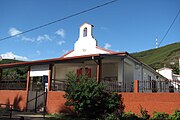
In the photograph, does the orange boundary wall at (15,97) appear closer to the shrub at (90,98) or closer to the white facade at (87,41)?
the shrub at (90,98)

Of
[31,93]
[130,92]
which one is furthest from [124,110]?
[31,93]

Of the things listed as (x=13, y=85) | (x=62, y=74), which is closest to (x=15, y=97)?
(x=13, y=85)

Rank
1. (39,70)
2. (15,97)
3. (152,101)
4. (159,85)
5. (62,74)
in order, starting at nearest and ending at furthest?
(152,101), (159,85), (39,70), (15,97), (62,74)

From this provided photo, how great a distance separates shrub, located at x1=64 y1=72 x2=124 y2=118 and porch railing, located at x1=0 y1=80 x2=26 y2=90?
759 cm

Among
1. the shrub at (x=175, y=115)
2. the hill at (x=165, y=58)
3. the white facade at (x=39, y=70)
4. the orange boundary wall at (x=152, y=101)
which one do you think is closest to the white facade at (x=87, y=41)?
the white facade at (x=39, y=70)

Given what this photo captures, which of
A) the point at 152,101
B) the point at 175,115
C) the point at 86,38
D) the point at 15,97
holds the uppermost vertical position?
the point at 86,38

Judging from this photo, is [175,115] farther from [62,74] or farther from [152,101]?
[62,74]

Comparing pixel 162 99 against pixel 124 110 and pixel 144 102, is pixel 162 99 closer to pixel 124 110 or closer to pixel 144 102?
pixel 144 102

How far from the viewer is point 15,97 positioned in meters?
20.4

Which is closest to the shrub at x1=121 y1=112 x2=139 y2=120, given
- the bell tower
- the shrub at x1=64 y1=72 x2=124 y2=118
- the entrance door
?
the shrub at x1=64 y1=72 x2=124 y2=118

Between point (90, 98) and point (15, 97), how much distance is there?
31.1 ft

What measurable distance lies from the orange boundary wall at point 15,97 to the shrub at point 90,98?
6.40m

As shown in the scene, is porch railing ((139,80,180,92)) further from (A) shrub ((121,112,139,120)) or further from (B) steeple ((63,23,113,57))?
(B) steeple ((63,23,113,57))

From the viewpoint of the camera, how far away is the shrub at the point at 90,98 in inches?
547
